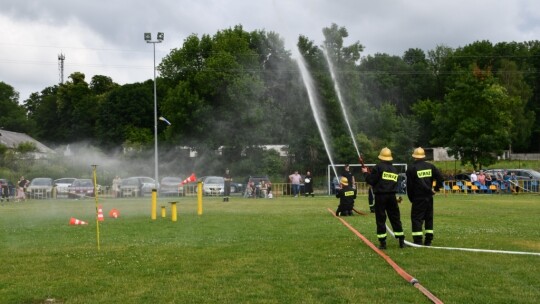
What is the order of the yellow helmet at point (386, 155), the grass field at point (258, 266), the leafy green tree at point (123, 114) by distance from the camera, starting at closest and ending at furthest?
the grass field at point (258, 266) < the yellow helmet at point (386, 155) < the leafy green tree at point (123, 114)

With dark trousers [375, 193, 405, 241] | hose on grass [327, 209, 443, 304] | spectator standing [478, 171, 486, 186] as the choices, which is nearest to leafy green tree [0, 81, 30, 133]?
spectator standing [478, 171, 486, 186]

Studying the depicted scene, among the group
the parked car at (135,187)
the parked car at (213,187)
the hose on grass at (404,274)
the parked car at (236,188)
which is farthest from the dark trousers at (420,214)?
the parked car at (236,188)

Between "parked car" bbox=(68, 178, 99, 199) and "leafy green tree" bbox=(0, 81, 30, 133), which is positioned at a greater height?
"leafy green tree" bbox=(0, 81, 30, 133)

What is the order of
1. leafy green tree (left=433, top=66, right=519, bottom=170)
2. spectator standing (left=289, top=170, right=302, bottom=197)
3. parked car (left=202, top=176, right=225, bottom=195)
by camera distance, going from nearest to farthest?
spectator standing (left=289, top=170, right=302, bottom=197) → parked car (left=202, top=176, right=225, bottom=195) → leafy green tree (left=433, top=66, right=519, bottom=170)

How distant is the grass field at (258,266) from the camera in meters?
8.00

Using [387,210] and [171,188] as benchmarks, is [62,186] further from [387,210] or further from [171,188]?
[387,210]

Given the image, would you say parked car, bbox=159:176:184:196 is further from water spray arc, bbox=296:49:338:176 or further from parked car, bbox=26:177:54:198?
water spray arc, bbox=296:49:338:176

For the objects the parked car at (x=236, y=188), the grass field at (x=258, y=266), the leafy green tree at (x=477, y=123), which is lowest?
the grass field at (x=258, y=266)

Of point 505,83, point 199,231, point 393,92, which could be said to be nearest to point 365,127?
point 505,83

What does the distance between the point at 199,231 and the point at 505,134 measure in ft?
146

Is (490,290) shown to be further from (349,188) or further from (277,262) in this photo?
(349,188)

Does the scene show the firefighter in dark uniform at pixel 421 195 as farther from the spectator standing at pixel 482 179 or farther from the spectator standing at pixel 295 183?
the spectator standing at pixel 482 179

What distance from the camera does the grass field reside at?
26.2 ft

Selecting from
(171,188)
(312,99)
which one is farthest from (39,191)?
(312,99)
